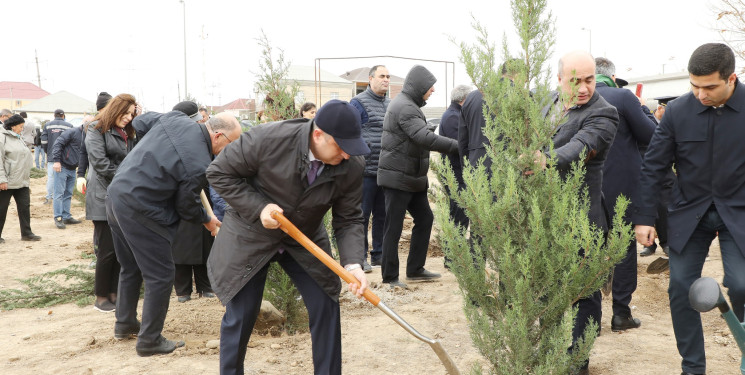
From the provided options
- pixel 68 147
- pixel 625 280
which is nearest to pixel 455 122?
pixel 625 280

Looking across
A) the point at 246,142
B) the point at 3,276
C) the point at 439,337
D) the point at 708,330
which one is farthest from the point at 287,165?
the point at 3,276

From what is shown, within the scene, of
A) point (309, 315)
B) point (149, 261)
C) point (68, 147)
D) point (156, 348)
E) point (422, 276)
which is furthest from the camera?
point (68, 147)

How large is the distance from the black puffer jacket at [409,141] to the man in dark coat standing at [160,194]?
1.96 metres

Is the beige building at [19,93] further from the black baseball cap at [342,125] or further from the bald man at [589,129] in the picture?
the bald man at [589,129]

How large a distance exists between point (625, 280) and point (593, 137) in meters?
1.77

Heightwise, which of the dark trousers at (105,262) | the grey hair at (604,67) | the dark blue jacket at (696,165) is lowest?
the dark trousers at (105,262)

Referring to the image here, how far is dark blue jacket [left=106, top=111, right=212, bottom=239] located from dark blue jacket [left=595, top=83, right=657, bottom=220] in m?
3.02

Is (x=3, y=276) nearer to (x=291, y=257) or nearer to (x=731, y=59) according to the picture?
(x=291, y=257)

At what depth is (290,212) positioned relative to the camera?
A: 319cm

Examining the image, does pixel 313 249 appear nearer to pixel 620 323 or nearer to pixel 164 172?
pixel 164 172

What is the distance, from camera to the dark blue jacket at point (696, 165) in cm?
326

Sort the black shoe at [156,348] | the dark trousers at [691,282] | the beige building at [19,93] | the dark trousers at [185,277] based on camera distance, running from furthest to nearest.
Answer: the beige building at [19,93] → the dark trousers at [185,277] → the black shoe at [156,348] → the dark trousers at [691,282]

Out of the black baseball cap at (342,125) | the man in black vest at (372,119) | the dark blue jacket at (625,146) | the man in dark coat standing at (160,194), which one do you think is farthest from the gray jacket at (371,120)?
the black baseball cap at (342,125)

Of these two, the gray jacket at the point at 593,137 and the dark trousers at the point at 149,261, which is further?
the dark trousers at the point at 149,261
